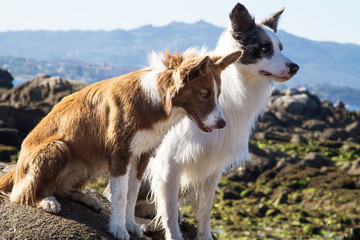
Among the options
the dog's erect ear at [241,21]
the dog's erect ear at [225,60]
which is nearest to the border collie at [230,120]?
the dog's erect ear at [241,21]

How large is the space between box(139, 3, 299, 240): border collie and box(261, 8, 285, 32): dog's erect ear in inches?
5.4

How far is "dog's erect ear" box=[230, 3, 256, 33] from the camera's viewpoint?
5273 mm

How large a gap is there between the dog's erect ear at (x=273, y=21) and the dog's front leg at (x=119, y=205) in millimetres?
2600

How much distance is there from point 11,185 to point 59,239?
3.48ft

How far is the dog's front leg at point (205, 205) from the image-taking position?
5805 millimetres

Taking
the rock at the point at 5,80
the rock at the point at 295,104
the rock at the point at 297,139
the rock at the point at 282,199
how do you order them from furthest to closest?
the rock at the point at 295,104 < the rock at the point at 5,80 < the rock at the point at 297,139 < the rock at the point at 282,199

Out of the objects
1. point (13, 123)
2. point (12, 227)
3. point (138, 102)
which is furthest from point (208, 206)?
point (13, 123)

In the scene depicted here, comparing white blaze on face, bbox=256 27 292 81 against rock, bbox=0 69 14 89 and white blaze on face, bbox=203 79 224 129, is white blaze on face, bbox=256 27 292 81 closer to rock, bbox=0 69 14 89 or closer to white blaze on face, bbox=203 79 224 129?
white blaze on face, bbox=203 79 224 129

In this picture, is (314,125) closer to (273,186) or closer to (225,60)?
(273,186)

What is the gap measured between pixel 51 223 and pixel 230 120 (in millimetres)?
2222

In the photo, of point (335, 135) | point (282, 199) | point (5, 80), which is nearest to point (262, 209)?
point (282, 199)

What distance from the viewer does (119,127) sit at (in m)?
4.48

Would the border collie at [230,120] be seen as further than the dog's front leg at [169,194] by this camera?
No

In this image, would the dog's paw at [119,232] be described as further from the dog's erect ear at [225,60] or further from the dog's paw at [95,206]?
the dog's erect ear at [225,60]
